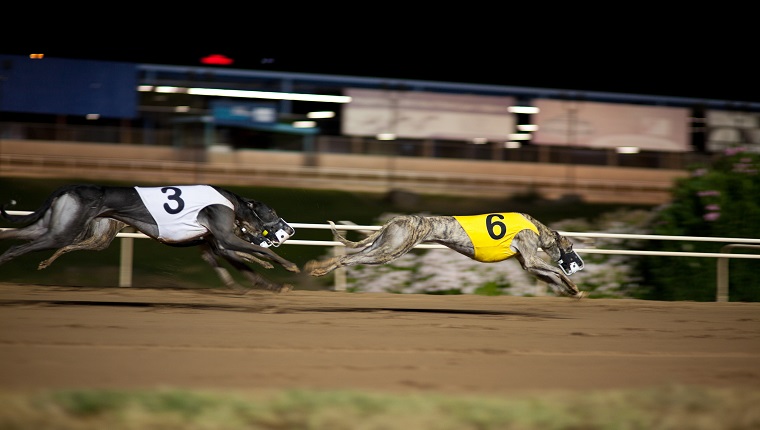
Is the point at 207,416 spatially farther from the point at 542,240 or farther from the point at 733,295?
the point at 733,295

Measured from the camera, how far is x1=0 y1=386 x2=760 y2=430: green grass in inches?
119

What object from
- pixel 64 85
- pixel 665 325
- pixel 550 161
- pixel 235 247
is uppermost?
pixel 64 85

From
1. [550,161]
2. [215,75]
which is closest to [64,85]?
[215,75]

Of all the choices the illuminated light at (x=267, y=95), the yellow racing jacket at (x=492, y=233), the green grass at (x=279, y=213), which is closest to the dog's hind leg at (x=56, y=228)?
the yellow racing jacket at (x=492, y=233)

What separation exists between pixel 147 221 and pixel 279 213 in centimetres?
691

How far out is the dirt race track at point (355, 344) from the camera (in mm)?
4082

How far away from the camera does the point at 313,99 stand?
15539mm

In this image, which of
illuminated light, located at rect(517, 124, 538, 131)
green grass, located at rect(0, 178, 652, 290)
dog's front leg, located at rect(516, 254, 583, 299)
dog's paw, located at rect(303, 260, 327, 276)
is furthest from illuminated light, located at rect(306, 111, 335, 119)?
dog's paw, located at rect(303, 260, 327, 276)

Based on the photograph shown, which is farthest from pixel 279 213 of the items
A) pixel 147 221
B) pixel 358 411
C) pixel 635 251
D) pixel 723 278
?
pixel 358 411

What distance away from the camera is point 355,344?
524 centimetres

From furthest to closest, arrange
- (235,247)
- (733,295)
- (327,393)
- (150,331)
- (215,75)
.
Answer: (215,75), (733,295), (235,247), (150,331), (327,393)

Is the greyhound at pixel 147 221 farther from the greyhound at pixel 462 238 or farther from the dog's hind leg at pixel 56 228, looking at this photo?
the greyhound at pixel 462 238

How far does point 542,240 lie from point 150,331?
330 cm

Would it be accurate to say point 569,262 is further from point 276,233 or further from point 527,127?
point 527,127
